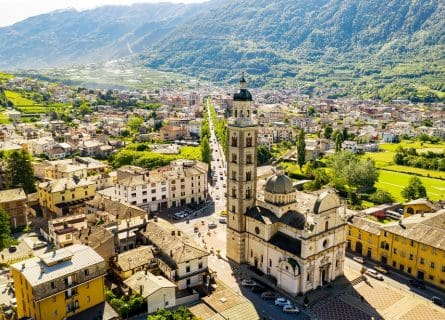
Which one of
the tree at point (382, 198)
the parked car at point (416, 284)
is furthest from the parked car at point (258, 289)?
the tree at point (382, 198)

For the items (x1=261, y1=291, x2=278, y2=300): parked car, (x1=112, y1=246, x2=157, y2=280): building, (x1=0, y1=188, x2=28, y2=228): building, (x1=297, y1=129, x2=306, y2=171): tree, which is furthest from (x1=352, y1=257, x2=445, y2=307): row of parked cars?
(x1=0, y1=188, x2=28, y2=228): building

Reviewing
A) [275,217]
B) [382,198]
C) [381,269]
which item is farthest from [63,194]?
[382,198]

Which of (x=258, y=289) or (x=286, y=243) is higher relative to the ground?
(x=286, y=243)

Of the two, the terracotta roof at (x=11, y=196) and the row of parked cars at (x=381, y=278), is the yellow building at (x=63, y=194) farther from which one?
the row of parked cars at (x=381, y=278)

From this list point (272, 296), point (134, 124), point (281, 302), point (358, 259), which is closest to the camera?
point (281, 302)

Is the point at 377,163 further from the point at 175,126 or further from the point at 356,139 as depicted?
the point at 175,126

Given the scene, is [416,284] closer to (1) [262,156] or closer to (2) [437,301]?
(2) [437,301]

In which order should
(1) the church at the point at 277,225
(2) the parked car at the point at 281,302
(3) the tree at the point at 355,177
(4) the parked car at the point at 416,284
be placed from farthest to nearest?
(3) the tree at the point at 355,177 < (4) the parked car at the point at 416,284 < (1) the church at the point at 277,225 < (2) the parked car at the point at 281,302

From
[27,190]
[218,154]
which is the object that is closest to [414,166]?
[218,154]
